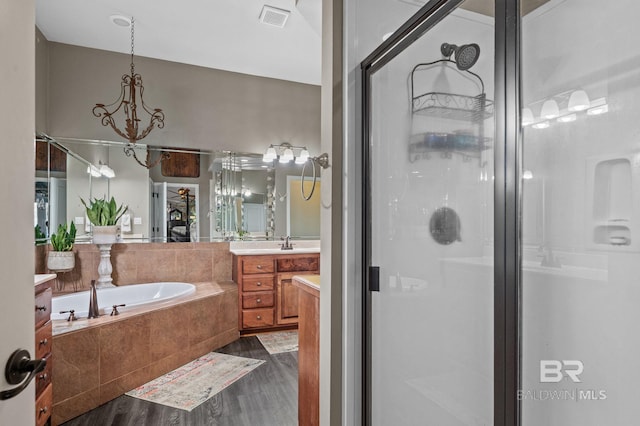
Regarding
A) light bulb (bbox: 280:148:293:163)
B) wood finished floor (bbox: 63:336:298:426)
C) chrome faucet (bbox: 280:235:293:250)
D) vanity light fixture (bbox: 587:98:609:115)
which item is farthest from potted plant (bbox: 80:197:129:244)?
vanity light fixture (bbox: 587:98:609:115)

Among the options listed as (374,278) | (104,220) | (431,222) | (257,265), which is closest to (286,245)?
(257,265)

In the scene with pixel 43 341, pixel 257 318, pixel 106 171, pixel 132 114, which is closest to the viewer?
pixel 43 341

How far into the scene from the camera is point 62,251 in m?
3.44

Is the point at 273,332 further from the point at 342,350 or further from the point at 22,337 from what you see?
the point at 22,337

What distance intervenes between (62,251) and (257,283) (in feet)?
6.04

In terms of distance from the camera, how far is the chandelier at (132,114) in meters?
3.72

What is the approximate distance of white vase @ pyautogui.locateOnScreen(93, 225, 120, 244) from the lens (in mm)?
3564

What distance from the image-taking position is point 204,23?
132 inches

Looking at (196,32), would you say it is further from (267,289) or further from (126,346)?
(126,346)

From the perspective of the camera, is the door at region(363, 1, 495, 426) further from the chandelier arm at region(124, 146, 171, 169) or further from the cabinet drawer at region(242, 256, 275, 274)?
the chandelier arm at region(124, 146, 171, 169)

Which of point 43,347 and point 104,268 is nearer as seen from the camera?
point 43,347

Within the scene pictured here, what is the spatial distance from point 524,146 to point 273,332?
3.74 metres

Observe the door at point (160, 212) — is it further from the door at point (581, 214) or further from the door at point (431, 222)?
the door at point (581, 214)

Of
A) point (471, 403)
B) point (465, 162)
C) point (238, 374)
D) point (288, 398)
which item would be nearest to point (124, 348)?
point (238, 374)
